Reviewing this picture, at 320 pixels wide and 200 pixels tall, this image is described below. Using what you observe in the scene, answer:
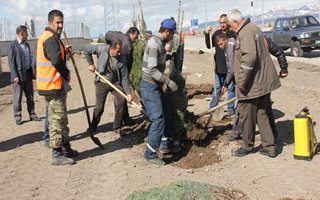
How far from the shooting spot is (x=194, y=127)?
270 inches

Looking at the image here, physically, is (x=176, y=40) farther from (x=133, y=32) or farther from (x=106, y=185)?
(x=106, y=185)

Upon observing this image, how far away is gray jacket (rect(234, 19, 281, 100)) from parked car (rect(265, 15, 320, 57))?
1418cm

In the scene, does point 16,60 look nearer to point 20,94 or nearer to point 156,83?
point 20,94

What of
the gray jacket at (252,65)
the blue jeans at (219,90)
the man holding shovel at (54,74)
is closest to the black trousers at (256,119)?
the gray jacket at (252,65)

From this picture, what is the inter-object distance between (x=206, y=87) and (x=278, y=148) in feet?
19.4

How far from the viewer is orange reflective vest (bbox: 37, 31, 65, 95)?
556 cm

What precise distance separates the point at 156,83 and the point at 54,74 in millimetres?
1388

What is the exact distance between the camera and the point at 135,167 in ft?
19.1

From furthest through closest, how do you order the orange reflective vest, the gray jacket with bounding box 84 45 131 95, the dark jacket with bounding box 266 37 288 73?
the gray jacket with bounding box 84 45 131 95
the dark jacket with bounding box 266 37 288 73
the orange reflective vest

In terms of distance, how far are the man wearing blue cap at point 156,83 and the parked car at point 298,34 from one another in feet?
47.4

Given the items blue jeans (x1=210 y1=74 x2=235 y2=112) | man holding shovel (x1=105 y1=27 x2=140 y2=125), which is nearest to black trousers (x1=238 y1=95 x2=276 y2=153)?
blue jeans (x1=210 y1=74 x2=235 y2=112)

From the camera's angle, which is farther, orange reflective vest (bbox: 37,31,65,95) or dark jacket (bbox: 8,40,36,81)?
dark jacket (bbox: 8,40,36,81)

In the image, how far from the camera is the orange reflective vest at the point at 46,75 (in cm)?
556

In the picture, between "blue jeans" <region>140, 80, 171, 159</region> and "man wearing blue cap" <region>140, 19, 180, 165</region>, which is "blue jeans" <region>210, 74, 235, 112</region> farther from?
"blue jeans" <region>140, 80, 171, 159</region>
